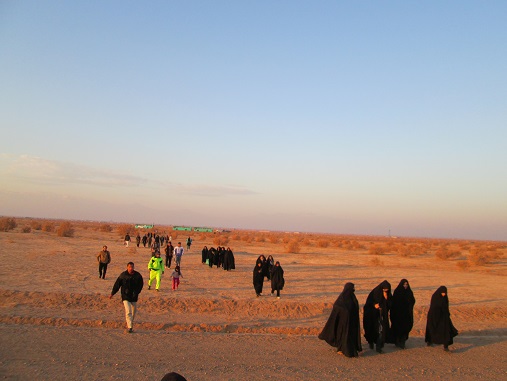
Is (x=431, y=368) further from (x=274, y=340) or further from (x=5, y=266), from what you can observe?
(x=5, y=266)

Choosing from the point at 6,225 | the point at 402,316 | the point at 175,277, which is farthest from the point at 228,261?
the point at 6,225

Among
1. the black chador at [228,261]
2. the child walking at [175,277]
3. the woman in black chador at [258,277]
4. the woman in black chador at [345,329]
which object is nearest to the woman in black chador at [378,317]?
the woman in black chador at [345,329]

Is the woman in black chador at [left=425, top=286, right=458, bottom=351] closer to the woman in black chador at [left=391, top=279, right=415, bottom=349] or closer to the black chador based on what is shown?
the woman in black chador at [left=391, top=279, right=415, bottom=349]

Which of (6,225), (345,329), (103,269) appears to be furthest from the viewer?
(6,225)

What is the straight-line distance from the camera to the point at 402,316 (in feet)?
29.5

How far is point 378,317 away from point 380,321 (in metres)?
0.09

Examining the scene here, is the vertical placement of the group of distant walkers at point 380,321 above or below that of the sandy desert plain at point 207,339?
above

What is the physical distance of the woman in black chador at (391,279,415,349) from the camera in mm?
8945

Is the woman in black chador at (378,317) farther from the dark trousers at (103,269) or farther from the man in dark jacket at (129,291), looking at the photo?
the dark trousers at (103,269)

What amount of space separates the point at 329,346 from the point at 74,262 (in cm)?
1873

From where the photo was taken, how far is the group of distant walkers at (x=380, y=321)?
26.6 feet

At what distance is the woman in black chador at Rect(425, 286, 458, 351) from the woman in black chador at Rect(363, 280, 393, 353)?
103 centimetres

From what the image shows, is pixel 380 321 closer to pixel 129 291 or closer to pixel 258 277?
pixel 129 291

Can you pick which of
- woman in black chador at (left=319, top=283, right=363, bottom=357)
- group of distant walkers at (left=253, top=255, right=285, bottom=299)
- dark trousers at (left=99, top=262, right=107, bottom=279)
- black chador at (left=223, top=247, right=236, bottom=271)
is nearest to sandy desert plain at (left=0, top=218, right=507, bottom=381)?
woman in black chador at (left=319, top=283, right=363, bottom=357)
